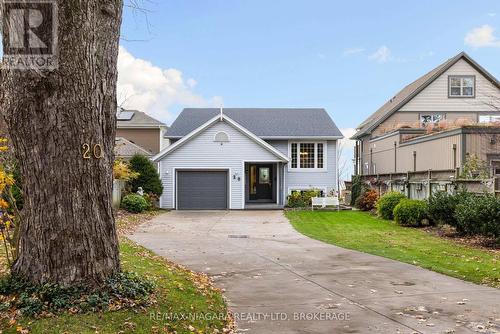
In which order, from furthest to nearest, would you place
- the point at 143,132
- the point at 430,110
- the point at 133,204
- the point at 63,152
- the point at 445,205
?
the point at 143,132
the point at 430,110
the point at 133,204
the point at 445,205
the point at 63,152

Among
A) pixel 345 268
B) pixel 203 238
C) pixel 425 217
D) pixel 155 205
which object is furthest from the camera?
pixel 155 205

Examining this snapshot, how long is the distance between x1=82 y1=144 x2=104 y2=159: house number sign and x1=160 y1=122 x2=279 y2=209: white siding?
855 inches

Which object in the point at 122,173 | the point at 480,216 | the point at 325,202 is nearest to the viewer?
the point at 480,216

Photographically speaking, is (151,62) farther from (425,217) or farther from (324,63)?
(425,217)

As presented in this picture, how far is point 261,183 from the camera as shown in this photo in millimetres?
31172

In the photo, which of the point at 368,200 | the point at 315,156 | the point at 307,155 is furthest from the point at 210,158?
the point at 368,200

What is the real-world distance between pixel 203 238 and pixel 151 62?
421 inches

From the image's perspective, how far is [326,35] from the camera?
22.3 m

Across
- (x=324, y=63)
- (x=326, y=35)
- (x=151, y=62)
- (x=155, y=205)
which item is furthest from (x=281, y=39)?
(x=155, y=205)

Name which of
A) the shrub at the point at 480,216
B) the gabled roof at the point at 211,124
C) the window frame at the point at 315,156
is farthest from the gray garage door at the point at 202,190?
the shrub at the point at 480,216

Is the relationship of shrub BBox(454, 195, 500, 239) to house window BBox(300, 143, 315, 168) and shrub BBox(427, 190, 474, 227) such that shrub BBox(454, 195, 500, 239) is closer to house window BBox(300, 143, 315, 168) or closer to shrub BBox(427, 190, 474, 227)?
shrub BBox(427, 190, 474, 227)

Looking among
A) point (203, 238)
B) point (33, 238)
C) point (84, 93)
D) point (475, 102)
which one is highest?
point (475, 102)

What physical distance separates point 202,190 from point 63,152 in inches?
878

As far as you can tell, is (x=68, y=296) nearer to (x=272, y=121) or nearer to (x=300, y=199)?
(x=300, y=199)
